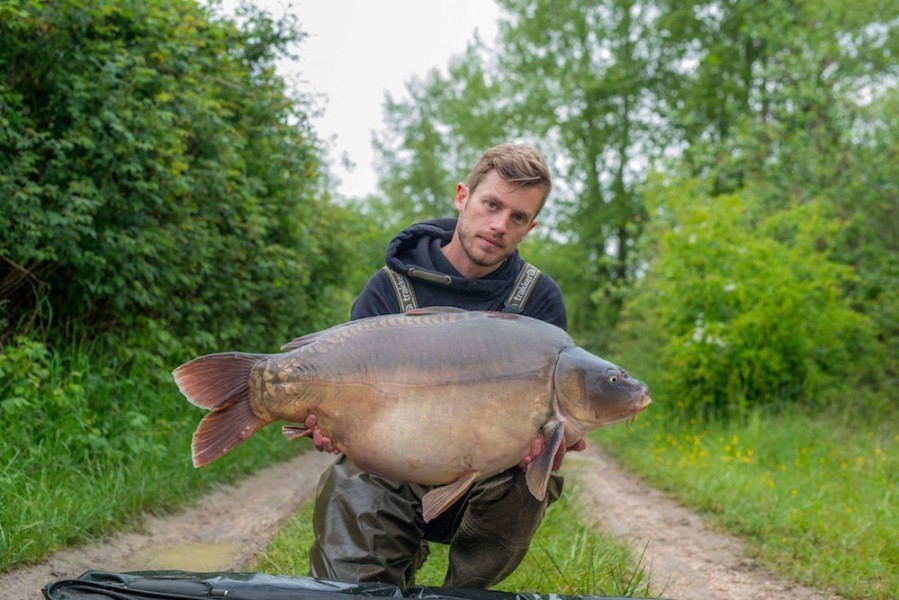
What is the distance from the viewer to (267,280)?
9.30 m

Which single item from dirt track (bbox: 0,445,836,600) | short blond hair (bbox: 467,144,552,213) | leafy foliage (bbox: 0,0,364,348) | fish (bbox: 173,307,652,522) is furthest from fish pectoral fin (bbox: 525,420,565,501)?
leafy foliage (bbox: 0,0,364,348)

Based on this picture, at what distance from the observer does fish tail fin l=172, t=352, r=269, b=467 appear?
2760 millimetres

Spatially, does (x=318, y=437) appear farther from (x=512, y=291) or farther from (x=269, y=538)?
(x=269, y=538)

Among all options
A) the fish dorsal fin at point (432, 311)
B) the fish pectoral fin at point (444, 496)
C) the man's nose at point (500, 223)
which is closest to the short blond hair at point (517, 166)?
the man's nose at point (500, 223)

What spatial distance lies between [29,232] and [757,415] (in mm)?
6599

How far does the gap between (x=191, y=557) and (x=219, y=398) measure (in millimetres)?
2311

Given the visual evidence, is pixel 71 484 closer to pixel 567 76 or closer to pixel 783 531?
pixel 783 531

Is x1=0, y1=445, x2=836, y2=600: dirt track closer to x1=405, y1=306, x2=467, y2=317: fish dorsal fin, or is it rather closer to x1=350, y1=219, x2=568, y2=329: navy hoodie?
x1=350, y1=219, x2=568, y2=329: navy hoodie

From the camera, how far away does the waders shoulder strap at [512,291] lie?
3.56 metres

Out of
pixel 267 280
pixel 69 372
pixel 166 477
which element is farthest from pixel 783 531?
Answer: pixel 267 280

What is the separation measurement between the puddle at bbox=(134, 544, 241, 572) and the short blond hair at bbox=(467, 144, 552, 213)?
7.92ft

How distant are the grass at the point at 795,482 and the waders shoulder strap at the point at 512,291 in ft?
7.03

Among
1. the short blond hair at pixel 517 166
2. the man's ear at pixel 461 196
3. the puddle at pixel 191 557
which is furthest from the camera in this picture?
the puddle at pixel 191 557

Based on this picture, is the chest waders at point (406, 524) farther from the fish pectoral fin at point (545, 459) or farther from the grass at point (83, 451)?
the grass at point (83, 451)
